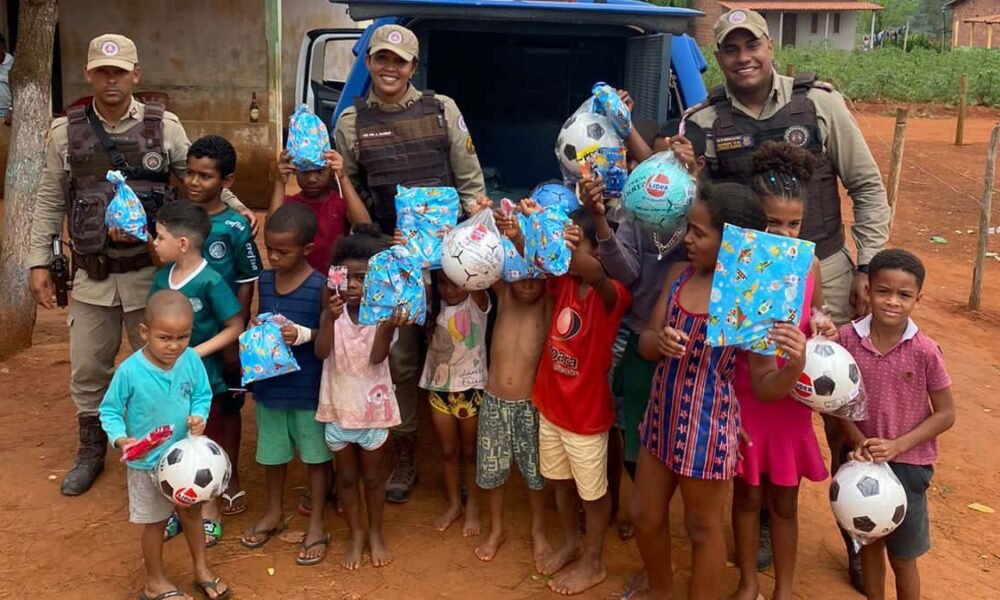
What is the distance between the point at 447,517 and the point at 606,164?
1.78 metres

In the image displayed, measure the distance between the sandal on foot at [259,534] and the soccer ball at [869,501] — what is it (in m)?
2.36

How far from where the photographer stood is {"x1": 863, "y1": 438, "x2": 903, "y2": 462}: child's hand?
10.8ft

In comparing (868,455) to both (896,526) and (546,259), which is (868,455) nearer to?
(896,526)

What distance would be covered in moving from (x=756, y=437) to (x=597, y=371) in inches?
26.9

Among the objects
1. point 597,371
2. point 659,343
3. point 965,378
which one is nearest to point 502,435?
point 597,371

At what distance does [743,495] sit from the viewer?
11.6 ft

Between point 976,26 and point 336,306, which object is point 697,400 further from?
point 976,26

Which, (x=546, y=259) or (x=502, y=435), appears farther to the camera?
(x=502, y=435)

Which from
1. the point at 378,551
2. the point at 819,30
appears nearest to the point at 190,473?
the point at 378,551

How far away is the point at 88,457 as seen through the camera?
4.69 metres

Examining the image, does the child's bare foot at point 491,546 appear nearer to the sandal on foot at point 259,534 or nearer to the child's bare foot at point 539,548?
the child's bare foot at point 539,548

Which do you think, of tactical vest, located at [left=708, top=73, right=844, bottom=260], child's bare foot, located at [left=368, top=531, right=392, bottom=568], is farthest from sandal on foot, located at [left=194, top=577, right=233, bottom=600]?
tactical vest, located at [left=708, top=73, right=844, bottom=260]

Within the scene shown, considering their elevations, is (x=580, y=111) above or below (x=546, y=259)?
above

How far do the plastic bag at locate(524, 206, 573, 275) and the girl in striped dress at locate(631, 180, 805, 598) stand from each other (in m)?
0.39
